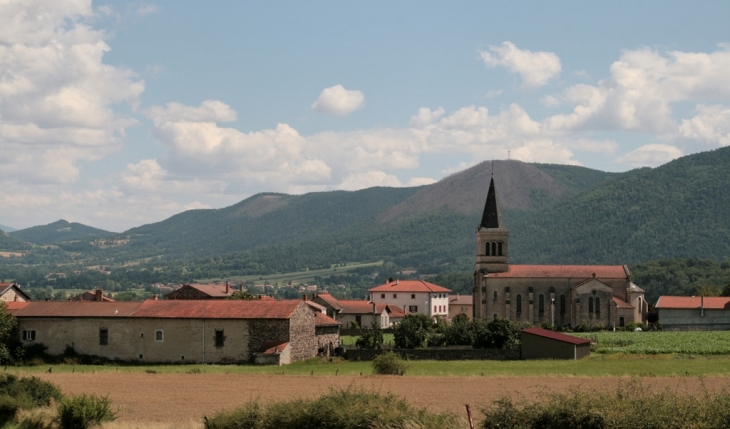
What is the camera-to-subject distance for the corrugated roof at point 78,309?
61031 mm

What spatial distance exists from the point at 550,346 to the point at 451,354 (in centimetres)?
566

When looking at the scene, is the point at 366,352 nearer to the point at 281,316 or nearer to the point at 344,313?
the point at 281,316

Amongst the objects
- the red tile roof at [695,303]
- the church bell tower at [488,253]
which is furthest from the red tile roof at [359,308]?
the red tile roof at [695,303]

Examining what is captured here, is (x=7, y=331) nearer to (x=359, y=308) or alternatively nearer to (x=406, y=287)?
(x=359, y=308)

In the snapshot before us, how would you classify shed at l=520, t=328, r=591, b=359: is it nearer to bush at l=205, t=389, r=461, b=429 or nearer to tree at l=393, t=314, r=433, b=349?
tree at l=393, t=314, r=433, b=349

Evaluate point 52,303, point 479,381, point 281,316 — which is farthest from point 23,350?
point 479,381

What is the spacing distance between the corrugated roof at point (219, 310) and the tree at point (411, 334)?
10.4 m

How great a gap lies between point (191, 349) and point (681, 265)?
123 m

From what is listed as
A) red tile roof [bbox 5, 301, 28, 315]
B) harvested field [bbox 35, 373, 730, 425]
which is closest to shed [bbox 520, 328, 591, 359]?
harvested field [bbox 35, 373, 730, 425]

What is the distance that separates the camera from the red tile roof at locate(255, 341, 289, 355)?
56438mm

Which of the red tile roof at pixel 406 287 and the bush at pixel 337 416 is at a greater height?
the red tile roof at pixel 406 287

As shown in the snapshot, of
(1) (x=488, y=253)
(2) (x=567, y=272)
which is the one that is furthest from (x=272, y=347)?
(2) (x=567, y=272)

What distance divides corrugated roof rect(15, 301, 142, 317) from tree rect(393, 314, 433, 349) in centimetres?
1724

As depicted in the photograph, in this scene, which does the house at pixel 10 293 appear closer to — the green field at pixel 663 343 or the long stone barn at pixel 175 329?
the long stone barn at pixel 175 329
